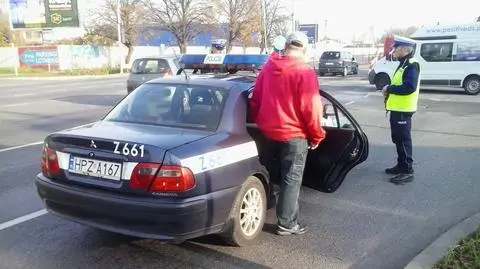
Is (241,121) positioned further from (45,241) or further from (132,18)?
(132,18)

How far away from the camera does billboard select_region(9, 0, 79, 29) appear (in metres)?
43.6

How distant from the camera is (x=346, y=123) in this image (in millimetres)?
5270

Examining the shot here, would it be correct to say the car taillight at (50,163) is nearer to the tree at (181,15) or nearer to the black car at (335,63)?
the black car at (335,63)

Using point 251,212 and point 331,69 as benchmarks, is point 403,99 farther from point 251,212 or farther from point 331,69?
point 331,69

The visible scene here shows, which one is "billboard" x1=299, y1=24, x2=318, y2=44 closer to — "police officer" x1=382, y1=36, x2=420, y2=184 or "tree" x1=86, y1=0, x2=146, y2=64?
"tree" x1=86, y1=0, x2=146, y2=64

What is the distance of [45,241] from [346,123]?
3192mm

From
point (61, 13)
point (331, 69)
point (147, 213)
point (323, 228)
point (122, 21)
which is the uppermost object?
point (61, 13)

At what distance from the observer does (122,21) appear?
4888 centimetres

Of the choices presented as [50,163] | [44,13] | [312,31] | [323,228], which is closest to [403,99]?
[323,228]

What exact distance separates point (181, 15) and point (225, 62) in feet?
150

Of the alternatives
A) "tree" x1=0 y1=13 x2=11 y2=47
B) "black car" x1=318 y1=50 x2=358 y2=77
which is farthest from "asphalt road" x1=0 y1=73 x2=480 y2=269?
"tree" x1=0 y1=13 x2=11 y2=47

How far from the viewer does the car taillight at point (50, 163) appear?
393 cm

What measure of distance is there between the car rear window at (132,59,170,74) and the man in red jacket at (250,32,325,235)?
10181 millimetres

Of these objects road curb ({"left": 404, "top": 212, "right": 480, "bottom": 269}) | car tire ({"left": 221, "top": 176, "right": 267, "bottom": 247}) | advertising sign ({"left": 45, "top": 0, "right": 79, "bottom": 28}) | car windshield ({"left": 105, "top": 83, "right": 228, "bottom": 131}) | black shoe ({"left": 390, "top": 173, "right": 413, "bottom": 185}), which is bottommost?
black shoe ({"left": 390, "top": 173, "right": 413, "bottom": 185})
